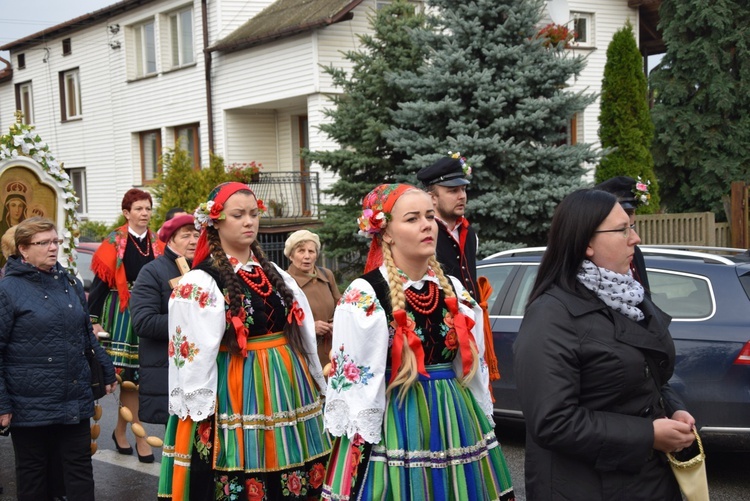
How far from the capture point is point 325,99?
63.5ft

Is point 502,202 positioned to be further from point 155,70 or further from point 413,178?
point 155,70

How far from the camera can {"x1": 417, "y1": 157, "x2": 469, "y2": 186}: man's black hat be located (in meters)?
5.58

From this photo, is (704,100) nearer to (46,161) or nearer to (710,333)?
(710,333)

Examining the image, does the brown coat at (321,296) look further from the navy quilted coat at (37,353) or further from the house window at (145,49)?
the house window at (145,49)

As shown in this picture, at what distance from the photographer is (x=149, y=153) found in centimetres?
2650

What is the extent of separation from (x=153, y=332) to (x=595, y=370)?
13.0ft

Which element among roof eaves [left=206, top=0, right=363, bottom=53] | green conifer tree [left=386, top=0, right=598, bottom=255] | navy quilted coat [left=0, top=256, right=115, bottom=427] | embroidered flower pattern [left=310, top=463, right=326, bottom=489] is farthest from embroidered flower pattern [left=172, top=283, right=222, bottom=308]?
roof eaves [left=206, top=0, right=363, bottom=53]

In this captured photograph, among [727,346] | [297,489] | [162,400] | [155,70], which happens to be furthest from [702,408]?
[155,70]

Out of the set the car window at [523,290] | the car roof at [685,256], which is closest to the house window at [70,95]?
the car roof at [685,256]

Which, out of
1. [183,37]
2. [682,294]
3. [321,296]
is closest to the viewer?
[682,294]

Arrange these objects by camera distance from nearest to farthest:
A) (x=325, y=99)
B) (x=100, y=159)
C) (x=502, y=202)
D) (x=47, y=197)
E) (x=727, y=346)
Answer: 1. (x=727, y=346)
2. (x=47, y=197)
3. (x=502, y=202)
4. (x=325, y=99)
5. (x=100, y=159)

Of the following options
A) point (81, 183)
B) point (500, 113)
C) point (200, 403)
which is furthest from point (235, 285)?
point (81, 183)

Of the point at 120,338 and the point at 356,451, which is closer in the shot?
the point at 356,451

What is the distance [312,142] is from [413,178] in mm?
8661
